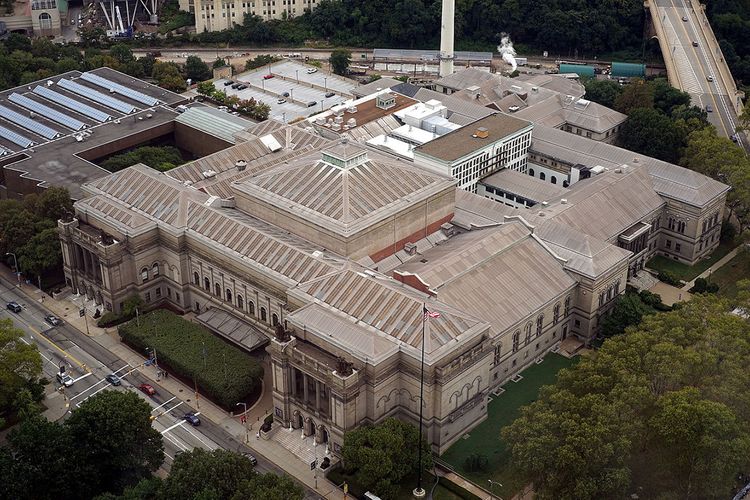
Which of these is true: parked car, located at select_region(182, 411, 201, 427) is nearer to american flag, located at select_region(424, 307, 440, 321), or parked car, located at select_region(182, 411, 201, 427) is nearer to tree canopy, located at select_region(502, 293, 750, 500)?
american flag, located at select_region(424, 307, 440, 321)

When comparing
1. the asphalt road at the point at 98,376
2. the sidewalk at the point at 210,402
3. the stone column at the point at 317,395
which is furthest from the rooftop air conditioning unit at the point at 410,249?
the asphalt road at the point at 98,376

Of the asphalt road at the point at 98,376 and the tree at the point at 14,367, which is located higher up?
the tree at the point at 14,367

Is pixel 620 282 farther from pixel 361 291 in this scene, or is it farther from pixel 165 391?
pixel 165 391

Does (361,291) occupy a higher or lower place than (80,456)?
higher

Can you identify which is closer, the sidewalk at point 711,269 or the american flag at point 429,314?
the american flag at point 429,314

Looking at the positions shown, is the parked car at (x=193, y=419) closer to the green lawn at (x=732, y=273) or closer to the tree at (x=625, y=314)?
the tree at (x=625, y=314)

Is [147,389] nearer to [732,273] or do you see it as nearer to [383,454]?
[383,454]

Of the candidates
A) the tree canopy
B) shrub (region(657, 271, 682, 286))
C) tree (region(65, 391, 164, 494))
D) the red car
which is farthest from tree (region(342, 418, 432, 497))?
shrub (region(657, 271, 682, 286))

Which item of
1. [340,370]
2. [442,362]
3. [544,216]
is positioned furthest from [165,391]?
[544,216]
